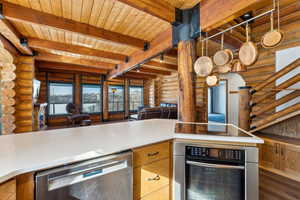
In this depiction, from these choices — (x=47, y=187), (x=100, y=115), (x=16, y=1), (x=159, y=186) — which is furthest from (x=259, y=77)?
(x=100, y=115)

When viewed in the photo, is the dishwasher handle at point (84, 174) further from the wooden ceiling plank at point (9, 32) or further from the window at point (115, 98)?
the window at point (115, 98)

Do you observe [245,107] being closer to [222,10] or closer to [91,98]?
[222,10]

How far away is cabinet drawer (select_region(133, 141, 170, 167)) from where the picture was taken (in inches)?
44.4

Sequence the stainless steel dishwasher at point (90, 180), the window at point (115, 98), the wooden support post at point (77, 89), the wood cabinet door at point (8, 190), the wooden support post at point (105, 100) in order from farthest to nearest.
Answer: the window at point (115, 98) < the wooden support post at point (105, 100) < the wooden support post at point (77, 89) < the stainless steel dishwasher at point (90, 180) < the wood cabinet door at point (8, 190)

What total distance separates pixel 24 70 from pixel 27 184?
4.40 meters

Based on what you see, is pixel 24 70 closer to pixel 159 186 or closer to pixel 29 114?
pixel 29 114

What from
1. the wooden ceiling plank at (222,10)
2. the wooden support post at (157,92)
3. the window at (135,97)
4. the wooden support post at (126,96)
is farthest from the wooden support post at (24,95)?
the wooden support post at (157,92)

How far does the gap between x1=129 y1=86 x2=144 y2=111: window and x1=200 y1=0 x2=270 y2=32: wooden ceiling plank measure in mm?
6930

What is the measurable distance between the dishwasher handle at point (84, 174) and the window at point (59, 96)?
6.77m

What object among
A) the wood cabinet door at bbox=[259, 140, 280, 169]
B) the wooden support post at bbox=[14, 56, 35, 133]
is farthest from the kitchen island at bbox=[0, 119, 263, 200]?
the wooden support post at bbox=[14, 56, 35, 133]

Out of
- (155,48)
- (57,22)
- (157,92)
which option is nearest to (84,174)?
(57,22)

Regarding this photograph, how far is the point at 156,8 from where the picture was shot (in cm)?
185

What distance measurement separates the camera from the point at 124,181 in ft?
3.43

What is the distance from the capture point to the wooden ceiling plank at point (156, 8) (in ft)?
5.60
